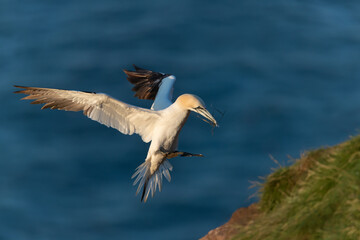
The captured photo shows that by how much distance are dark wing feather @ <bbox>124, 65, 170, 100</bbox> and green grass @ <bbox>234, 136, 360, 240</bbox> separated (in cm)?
477

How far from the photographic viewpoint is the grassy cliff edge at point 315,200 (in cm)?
562

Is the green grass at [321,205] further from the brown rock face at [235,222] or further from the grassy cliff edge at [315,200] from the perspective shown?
the brown rock face at [235,222]

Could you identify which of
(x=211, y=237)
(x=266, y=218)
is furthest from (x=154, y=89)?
(x=266, y=218)

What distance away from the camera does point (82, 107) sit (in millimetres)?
9289

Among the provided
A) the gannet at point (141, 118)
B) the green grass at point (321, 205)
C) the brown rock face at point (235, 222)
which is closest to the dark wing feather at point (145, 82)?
the gannet at point (141, 118)

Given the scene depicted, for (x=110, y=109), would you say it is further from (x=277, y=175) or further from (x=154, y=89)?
(x=277, y=175)

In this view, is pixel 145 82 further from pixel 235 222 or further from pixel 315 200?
pixel 315 200

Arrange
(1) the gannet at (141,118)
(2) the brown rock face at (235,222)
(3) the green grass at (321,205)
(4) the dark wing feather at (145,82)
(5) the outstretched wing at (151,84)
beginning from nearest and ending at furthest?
(3) the green grass at (321,205)
(2) the brown rock face at (235,222)
(1) the gannet at (141,118)
(5) the outstretched wing at (151,84)
(4) the dark wing feather at (145,82)

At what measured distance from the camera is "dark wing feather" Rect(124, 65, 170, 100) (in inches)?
438

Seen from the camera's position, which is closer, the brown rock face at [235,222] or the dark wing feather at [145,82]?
the brown rock face at [235,222]

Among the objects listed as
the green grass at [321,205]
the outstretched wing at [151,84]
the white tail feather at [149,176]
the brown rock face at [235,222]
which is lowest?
the green grass at [321,205]

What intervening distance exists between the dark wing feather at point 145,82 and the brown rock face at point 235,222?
160 inches

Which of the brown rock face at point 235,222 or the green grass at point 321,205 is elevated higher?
the brown rock face at point 235,222

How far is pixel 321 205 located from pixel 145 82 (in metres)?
6.04
